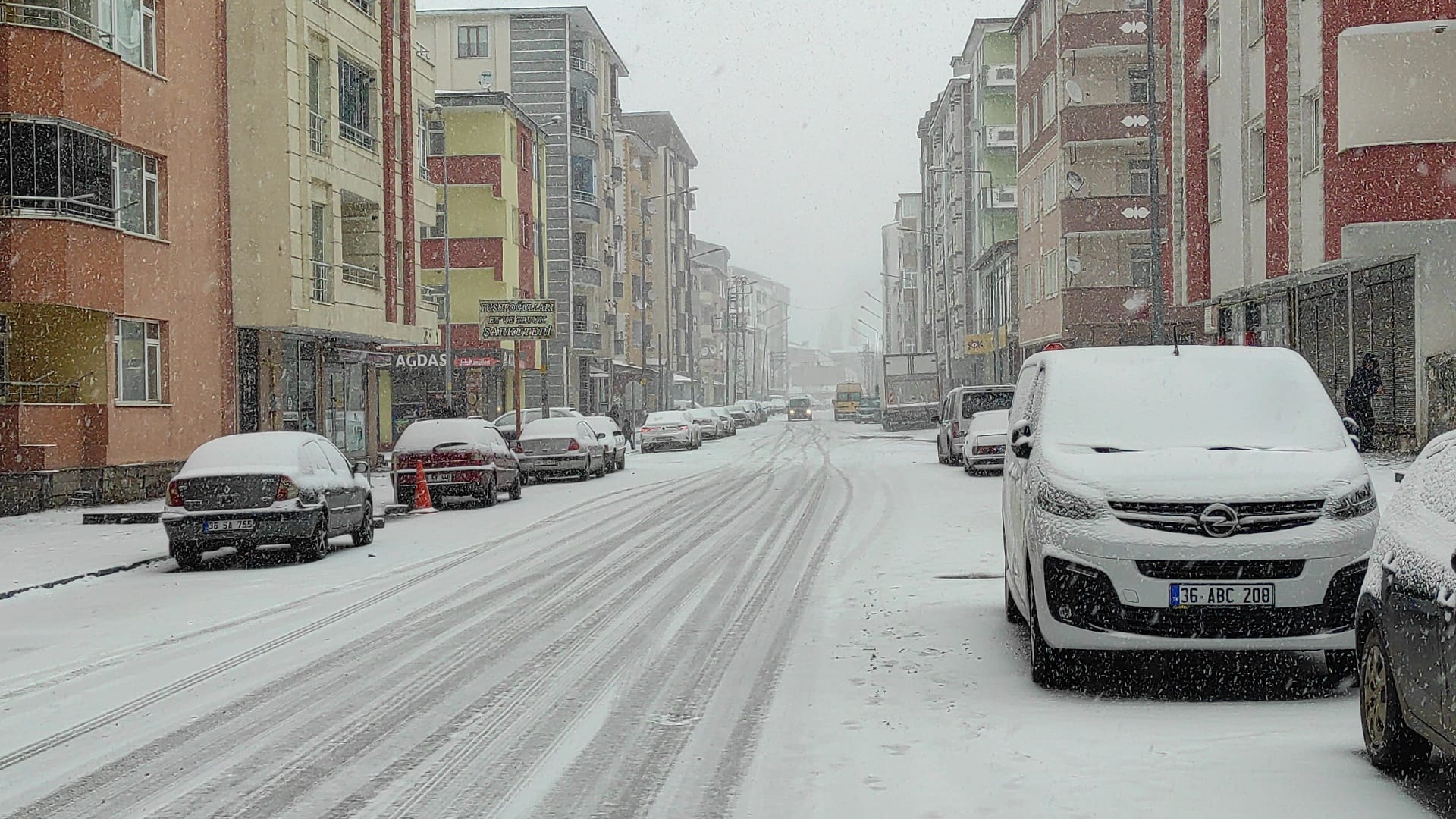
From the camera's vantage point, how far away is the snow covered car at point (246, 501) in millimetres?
15836

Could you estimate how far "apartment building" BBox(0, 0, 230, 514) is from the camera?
24234 millimetres

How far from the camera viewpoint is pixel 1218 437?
27.8 ft

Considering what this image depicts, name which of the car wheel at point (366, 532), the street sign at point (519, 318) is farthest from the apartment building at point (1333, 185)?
the car wheel at point (366, 532)

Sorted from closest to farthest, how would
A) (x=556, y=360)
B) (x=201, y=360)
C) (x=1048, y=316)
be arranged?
(x=201, y=360)
(x=1048, y=316)
(x=556, y=360)

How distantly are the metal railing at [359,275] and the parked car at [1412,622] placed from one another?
1290 inches

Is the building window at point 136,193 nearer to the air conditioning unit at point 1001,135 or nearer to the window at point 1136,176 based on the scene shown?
the window at point 1136,176

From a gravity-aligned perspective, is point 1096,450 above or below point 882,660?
above

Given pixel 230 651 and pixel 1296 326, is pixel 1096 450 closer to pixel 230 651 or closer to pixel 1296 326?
pixel 230 651

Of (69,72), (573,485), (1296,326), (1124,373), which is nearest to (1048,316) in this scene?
(1296,326)

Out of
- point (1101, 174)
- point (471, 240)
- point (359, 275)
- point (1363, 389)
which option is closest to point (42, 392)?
point (359, 275)

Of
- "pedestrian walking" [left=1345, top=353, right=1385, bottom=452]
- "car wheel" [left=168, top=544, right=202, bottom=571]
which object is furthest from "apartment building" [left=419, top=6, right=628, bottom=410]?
"car wheel" [left=168, top=544, right=202, bottom=571]

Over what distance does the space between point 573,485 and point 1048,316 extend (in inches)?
1175

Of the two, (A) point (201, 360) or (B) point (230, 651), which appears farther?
(A) point (201, 360)

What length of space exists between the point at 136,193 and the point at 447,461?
26.2 feet
